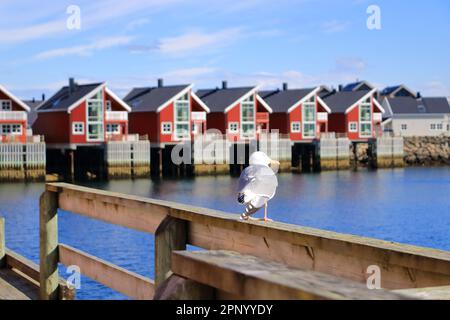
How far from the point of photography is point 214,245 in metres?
4.92

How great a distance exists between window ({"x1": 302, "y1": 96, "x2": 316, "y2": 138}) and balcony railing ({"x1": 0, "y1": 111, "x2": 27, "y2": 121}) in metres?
25.7

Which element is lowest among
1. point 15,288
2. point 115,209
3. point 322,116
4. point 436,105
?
point 15,288

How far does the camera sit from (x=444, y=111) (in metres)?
89.4

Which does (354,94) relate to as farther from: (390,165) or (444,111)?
(444,111)

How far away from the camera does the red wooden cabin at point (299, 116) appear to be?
71.1 metres

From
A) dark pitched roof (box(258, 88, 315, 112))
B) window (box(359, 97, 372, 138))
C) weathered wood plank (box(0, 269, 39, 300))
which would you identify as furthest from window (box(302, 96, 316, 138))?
weathered wood plank (box(0, 269, 39, 300))

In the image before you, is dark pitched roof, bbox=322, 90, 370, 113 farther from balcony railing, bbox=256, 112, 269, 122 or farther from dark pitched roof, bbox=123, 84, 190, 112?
dark pitched roof, bbox=123, 84, 190, 112

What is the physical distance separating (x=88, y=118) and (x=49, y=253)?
5335 cm

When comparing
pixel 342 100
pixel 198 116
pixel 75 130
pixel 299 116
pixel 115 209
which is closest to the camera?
pixel 115 209

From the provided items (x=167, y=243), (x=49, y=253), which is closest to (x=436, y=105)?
(x=49, y=253)

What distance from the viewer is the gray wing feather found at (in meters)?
5.18

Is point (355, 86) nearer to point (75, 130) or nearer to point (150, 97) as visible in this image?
point (150, 97)

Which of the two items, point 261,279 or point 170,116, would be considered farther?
point 170,116
